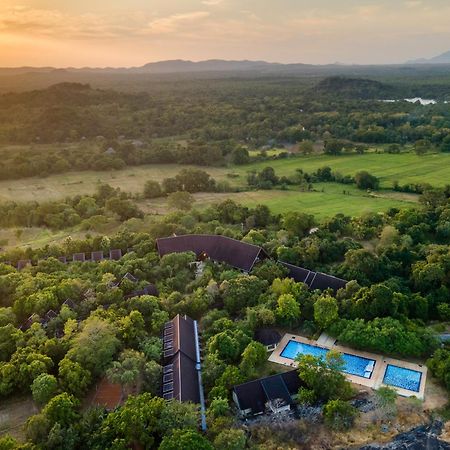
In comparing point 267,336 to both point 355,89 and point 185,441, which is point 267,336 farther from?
point 355,89

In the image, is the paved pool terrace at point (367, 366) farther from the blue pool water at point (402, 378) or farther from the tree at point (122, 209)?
the tree at point (122, 209)

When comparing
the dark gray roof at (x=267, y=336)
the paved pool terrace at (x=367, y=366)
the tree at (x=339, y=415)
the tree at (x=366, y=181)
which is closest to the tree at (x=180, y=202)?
the tree at (x=366, y=181)

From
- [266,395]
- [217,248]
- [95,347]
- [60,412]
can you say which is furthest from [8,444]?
[217,248]

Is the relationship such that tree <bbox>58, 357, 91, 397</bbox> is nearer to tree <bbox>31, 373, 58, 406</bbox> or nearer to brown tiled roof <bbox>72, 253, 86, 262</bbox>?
tree <bbox>31, 373, 58, 406</bbox>

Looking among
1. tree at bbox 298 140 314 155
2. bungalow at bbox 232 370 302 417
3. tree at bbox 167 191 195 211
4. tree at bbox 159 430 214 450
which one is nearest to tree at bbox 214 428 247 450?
tree at bbox 159 430 214 450

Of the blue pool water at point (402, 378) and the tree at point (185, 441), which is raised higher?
the tree at point (185, 441)
